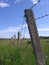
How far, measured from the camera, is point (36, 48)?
16.2 feet

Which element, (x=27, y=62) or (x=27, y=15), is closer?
(x=27, y=15)

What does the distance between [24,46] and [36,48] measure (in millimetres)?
3725

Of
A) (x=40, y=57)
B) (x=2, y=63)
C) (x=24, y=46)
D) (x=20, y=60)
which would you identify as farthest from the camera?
(x=24, y=46)

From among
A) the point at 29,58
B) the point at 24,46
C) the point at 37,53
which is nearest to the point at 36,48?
the point at 37,53

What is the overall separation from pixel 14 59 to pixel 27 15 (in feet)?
8.25

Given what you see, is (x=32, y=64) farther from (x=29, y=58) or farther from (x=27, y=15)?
(x=27, y=15)

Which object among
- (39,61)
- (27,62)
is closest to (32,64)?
(27,62)

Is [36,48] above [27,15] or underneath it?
underneath

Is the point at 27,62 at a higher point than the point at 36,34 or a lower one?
lower

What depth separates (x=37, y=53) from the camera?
16.2 ft

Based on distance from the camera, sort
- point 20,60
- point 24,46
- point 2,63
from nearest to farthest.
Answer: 1. point 20,60
2. point 2,63
3. point 24,46

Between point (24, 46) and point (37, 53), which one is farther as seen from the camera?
point (24, 46)

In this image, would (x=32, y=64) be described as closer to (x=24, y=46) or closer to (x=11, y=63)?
(x=11, y=63)

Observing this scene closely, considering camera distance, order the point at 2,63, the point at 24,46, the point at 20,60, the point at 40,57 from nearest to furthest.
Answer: the point at 40,57 < the point at 20,60 < the point at 2,63 < the point at 24,46
